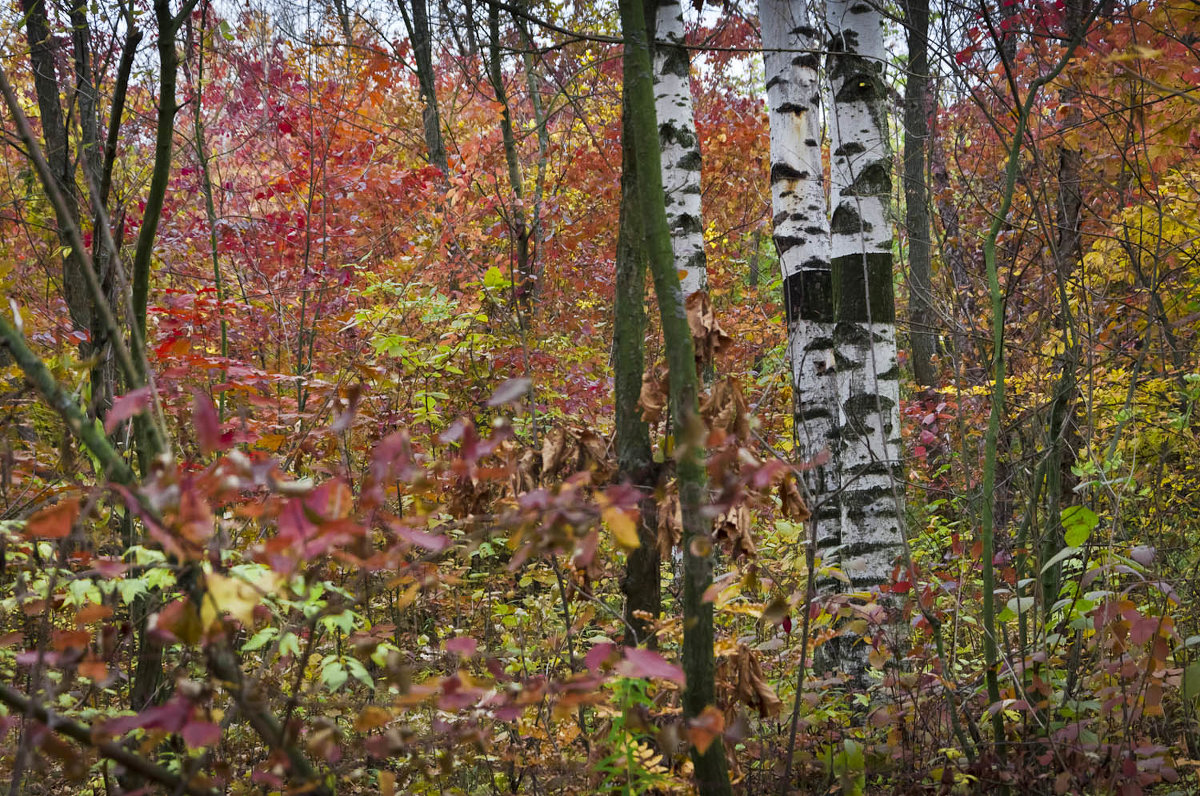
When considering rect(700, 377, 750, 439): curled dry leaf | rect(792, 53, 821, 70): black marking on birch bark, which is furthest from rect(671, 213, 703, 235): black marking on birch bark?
rect(700, 377, 750, 439): curled dry leaf

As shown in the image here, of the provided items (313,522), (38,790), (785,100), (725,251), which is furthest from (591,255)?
(313,522)

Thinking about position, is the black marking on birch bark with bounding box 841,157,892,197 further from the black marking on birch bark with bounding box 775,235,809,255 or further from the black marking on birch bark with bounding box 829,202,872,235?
the black marking on birch bark with bounding box 775,235,809,255

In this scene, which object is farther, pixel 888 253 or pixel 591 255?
pixel 591 255

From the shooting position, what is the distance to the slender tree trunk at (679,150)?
486 cm

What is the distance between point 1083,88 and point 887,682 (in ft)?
9.06

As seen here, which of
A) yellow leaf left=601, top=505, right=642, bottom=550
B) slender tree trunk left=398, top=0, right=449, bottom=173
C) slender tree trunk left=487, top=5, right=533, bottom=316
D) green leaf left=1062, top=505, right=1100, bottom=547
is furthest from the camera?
slender tree trunk left=398, top=0, right=449, bottom=173

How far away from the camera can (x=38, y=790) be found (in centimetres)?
325

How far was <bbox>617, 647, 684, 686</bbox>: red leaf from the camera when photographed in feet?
4.25

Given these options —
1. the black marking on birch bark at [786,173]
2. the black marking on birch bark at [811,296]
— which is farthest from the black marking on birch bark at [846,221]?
the black marking on birch bark at [786,173]

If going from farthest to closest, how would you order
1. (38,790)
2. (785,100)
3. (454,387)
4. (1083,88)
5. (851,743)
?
(454,387) → (785,100) → (1083,88) → (38,790) → (851,743)

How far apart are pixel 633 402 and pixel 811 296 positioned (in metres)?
2.63

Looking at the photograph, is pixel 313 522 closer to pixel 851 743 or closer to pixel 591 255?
pixel 851 743

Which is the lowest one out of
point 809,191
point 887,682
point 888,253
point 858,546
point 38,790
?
point 38,790

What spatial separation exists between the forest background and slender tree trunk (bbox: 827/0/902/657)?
2 centimetres
